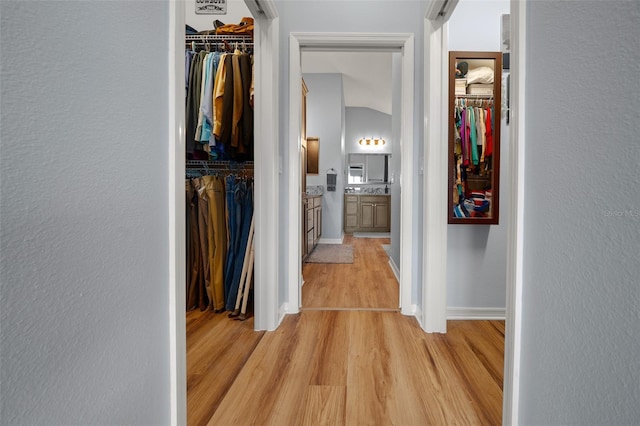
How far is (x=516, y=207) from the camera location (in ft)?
2.90

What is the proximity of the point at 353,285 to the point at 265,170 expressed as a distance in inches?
61.7

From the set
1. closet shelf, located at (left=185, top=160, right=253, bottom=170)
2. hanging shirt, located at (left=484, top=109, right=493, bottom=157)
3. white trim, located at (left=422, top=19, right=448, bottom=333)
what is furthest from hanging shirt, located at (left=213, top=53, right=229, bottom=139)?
hanging shirt, located at (left=484, top=109, right=493, bottom=157)

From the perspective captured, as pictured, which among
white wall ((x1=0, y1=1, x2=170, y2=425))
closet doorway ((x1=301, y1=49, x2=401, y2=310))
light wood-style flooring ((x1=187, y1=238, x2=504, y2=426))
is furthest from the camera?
closet doorway ((x1=301, y1=49, x2=401, y2=310))

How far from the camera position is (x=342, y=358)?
160cm

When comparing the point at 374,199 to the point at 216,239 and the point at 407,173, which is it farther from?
the point at 216,239

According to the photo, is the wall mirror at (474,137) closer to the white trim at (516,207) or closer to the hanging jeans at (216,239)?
the white trim at (516,207)

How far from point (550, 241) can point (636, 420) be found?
0.36 m

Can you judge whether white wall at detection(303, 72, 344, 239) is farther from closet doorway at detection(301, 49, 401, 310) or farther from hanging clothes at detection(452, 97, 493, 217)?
hanging clothes at detection(452, 97, 493, 217)

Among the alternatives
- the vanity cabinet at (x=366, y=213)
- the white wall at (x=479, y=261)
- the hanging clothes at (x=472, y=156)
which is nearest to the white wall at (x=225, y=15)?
the hanging clothes at (x=472, y=156)

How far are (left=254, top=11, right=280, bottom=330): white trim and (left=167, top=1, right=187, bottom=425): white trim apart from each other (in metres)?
1.02

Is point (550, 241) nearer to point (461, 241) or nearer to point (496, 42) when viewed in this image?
point (461, 241)

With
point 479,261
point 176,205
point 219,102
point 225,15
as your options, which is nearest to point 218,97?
point 219,102

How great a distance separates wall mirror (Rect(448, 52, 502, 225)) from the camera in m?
2.03

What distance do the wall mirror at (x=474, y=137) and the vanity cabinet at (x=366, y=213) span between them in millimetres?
4787
